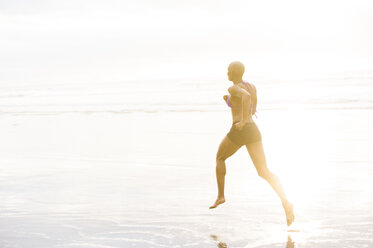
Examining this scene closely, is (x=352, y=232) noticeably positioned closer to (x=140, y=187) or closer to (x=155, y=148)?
(x=140, y=187)

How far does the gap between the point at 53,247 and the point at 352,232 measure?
2.94 m

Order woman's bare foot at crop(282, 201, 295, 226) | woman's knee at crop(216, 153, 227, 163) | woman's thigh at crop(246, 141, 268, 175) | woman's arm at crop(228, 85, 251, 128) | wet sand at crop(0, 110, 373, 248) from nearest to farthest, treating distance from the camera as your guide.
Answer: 1. wet sand at crop(0, 110, 373, 248)
2. woman's arm at crop(228, 85, 251, 128)
3. woman's bare foot at crop(282, 201, 295, 226)
4. woman's thigh at crop(246, 141, 268, 175)
5. woman's knee at crop(216, 153, 227, 163)

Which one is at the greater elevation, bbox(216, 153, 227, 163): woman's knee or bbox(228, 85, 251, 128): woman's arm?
bbox(228, 85, 251, 128): woman's arm

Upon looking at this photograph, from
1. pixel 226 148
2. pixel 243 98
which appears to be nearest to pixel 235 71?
pixel 243 98

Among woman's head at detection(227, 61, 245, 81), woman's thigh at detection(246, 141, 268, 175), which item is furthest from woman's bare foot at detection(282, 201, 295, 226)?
woman's head at detection(227, 61, 245, 81)

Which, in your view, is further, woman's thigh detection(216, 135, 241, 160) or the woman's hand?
woman's thigh detection(216, 135, 241, 160)

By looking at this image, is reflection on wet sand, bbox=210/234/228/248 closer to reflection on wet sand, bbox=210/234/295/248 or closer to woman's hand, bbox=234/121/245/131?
reflection on wet sand, bbox=210/234/295/248

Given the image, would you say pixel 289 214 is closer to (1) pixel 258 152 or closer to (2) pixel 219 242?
(1) pixel 258 152

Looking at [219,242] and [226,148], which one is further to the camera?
[226,148]

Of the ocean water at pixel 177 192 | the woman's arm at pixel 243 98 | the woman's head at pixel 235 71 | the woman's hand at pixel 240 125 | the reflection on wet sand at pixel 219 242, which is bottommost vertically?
the ocean water at pixel 177 192

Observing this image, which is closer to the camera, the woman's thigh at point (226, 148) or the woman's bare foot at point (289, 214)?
the woman's bare foot at point (289, 214)

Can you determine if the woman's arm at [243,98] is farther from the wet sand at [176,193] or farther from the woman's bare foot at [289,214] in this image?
the wet sand at [176,193]

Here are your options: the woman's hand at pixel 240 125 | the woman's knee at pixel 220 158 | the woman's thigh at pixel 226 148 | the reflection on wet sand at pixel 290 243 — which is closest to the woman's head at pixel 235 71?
the woman's hand at pixel 240 125

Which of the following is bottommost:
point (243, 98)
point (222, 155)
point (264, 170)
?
point (264, 170)
